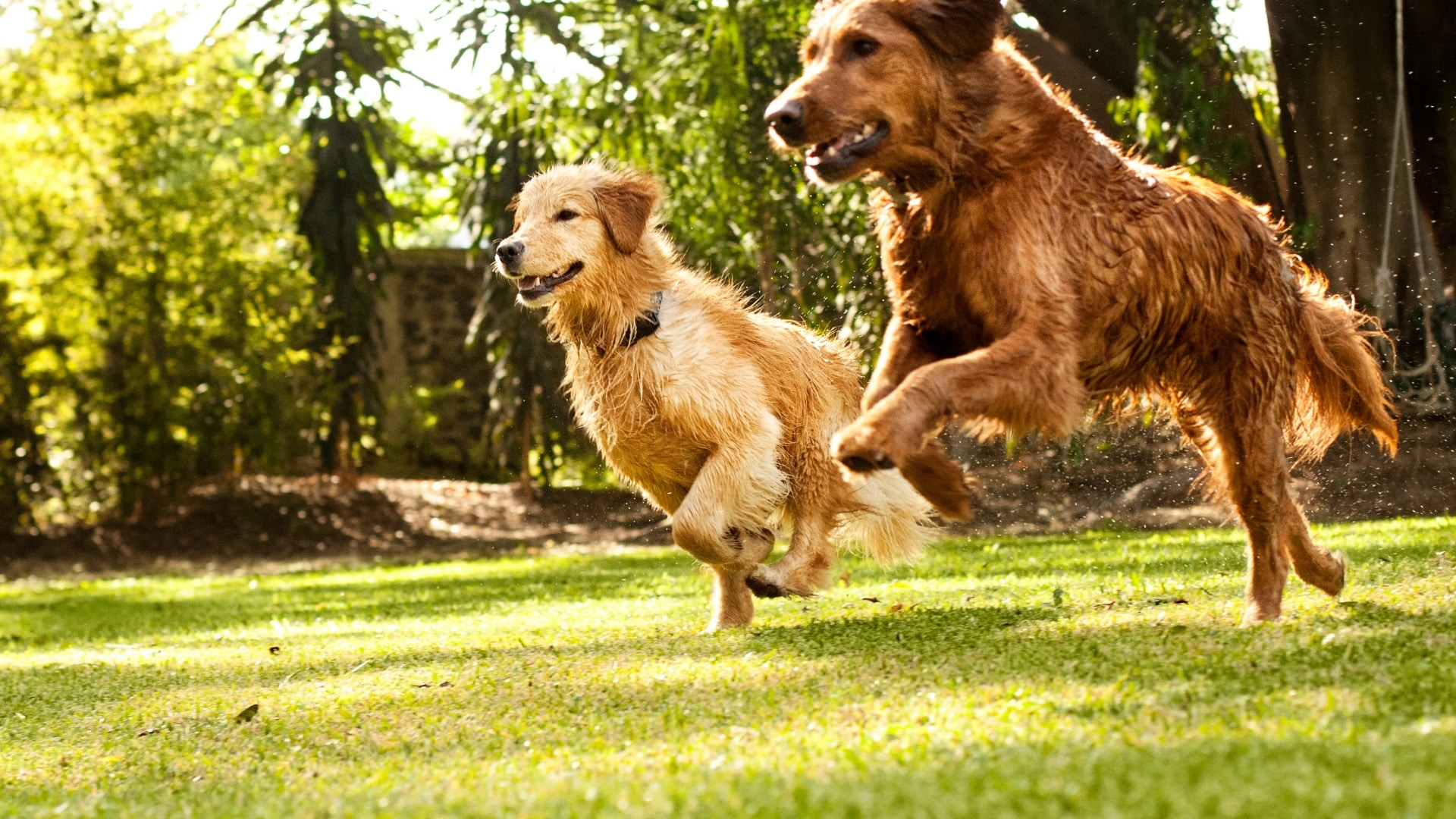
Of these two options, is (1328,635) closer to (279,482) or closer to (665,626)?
(665,626)

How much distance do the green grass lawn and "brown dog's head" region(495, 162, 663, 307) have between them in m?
1.47

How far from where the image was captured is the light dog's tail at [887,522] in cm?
621

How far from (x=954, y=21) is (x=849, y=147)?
0.49 meters

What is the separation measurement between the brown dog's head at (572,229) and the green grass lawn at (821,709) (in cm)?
147

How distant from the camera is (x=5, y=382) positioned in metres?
17.2

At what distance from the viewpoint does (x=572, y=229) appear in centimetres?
605

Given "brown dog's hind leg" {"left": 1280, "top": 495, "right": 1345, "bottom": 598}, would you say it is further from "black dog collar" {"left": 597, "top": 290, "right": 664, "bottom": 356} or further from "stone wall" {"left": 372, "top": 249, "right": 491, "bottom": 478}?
"stone wall" {"left": 372, "top": 249, "right": 491, "bottom": 478}

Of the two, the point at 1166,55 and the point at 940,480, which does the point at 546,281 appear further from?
the point at 1166,55

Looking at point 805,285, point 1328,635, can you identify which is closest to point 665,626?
point 1328,635

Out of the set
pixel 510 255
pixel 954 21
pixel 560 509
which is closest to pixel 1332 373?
pixel 954 21

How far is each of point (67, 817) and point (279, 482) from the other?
1573 cm

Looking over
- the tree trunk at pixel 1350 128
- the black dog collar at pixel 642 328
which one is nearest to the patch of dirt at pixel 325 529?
the tree trunk at pixel 1350 128

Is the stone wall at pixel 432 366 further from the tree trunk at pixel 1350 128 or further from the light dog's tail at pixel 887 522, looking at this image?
the light dog's tail at pixel 887 522

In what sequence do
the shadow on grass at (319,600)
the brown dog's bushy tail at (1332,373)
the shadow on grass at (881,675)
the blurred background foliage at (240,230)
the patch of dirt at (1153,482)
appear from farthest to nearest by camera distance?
the blurred background foliage at (240,230) → the patch of dirt at (1153,482) → the shadow on grass at (319,600) → the brown dog's bushy tail at (1332,373) → the shadow on grass at (881,675)
